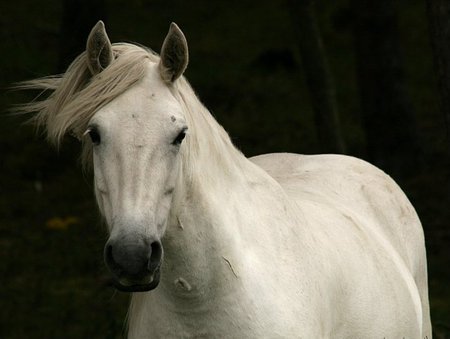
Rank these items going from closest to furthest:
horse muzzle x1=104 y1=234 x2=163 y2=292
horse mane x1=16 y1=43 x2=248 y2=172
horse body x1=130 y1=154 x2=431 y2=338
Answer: horse muzzle x1=104 y1=234 x2=163 y2=292
horse mane x1=16 y1=43 x2=248 y2=172
horse body x1=130 y1=154 x2=431 y2=338

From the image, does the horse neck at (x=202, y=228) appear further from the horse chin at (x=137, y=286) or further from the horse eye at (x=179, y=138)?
the horse chin at (x=137, y=286)

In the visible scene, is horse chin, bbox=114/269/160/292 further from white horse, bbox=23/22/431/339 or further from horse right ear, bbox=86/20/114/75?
horse right ear, bbox=86/20/114/75

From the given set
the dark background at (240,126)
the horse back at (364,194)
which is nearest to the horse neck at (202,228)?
the dark background at (240,126)

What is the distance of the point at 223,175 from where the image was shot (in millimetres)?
4508

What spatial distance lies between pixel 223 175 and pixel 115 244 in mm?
852

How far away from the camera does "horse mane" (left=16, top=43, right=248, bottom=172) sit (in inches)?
165

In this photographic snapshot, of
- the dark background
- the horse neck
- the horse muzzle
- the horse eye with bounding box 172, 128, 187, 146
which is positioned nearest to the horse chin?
the horse muzzle

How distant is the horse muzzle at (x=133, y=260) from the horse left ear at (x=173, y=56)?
76cm

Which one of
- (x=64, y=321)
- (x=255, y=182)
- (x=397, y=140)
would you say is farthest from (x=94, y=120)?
(x=397, y=140)

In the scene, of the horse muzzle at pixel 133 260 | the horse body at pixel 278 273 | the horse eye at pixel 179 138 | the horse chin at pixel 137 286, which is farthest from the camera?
the horse body at pixel 278 273

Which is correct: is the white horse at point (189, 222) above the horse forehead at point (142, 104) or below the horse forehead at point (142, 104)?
below

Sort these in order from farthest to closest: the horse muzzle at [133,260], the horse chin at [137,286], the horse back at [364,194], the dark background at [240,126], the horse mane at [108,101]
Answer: the dark background at [240,126] → the horse back at [364,194] → the horse mane at [108,101] → the horse chin at [137,286] → the horse muzzle at [133,260]

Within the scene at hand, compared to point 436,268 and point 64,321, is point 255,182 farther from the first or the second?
point 436,268

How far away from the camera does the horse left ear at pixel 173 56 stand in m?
4.21
